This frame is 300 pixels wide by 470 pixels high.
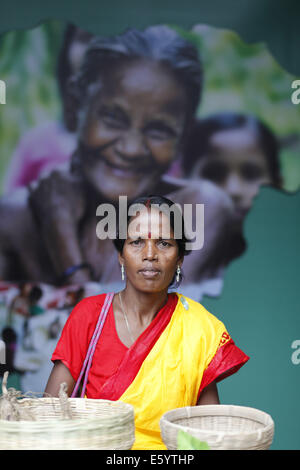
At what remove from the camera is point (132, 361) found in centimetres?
221

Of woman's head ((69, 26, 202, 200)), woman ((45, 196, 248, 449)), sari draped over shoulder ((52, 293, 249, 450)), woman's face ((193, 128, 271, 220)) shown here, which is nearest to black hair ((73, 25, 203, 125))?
woman's head ((69, 26, 202, 200))

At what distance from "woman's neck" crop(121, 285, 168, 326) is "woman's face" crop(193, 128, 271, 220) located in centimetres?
166

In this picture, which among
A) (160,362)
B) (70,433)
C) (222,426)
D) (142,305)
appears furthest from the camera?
(142,305)

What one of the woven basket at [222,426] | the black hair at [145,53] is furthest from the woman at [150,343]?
the black hair at [145,53]

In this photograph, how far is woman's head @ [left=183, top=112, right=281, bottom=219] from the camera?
156 inches

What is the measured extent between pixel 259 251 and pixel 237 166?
549 mm

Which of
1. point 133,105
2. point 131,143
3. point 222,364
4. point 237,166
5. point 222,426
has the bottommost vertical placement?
point 222,426

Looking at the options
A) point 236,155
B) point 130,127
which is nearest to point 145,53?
point 130,127

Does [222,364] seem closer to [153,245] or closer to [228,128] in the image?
[153,245]

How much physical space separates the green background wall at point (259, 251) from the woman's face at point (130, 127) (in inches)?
13.1

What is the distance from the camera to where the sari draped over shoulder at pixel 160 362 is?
2127 mm

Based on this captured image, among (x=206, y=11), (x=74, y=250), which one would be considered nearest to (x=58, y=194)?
(x=74, y=250)

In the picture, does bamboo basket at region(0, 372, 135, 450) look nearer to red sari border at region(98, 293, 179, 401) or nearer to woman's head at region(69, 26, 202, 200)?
red sari border at region(98, 293, 179, 401)
